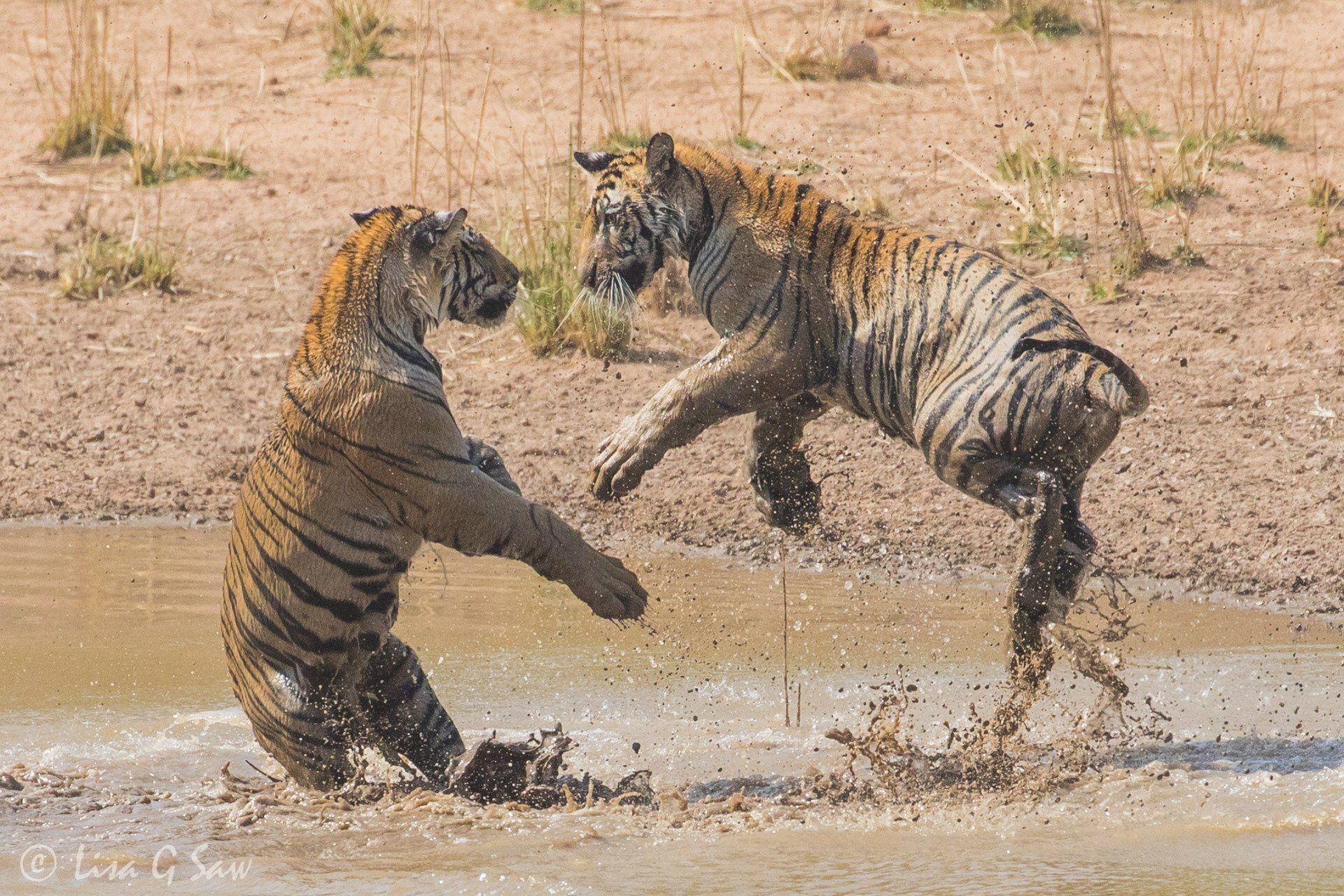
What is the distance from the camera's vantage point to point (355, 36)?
451 inches

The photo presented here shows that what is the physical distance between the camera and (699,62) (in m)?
11.2

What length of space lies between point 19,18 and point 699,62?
184 inches

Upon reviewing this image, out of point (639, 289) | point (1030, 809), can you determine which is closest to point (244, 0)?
point (639, 289)

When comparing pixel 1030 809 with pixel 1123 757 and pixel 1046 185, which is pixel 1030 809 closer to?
pixel 1123 757

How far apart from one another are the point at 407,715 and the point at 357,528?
50cm

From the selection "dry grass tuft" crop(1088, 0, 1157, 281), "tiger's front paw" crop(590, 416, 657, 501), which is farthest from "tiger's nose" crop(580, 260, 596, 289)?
"dry grass tuft" crop(1088, 0, 1157, 281)

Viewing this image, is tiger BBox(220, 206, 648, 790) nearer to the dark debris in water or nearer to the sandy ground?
the dark debris in water

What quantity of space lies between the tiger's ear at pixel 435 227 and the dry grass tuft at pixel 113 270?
5.14 meters

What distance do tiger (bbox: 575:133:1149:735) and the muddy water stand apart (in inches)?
18.2

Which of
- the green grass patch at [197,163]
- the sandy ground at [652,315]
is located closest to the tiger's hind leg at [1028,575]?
the sandy ground at [652,315]

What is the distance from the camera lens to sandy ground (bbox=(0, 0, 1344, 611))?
22.8 ft

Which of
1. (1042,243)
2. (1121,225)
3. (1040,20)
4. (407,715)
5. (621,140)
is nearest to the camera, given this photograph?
(407,715)

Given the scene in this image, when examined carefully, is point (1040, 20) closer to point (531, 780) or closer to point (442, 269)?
point (442, 269)

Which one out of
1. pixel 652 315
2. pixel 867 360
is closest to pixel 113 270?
pixel 652 315
